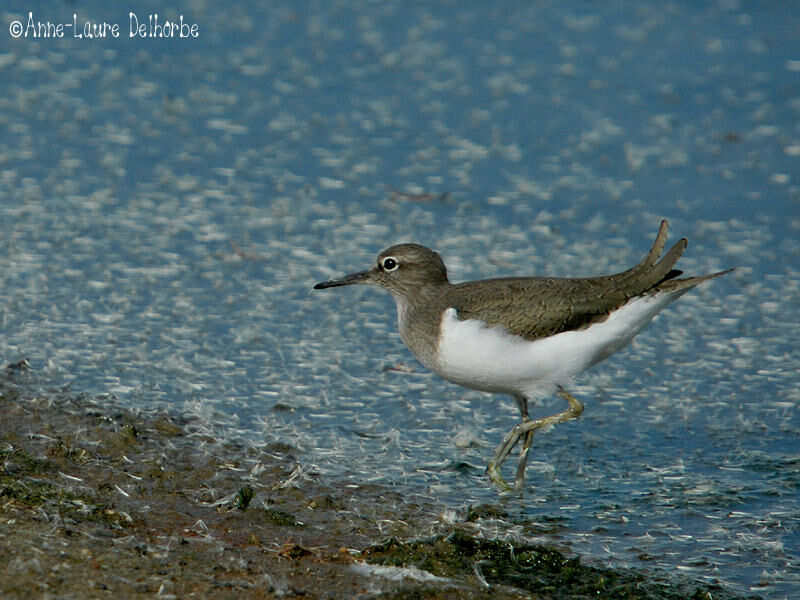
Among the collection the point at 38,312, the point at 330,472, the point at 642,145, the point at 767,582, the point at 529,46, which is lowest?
the point at 767,582

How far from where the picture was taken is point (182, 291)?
7566 millimetres

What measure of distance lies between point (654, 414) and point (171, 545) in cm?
296

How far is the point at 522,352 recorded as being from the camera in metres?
5.89

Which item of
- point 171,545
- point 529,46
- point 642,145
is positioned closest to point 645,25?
point 529,46

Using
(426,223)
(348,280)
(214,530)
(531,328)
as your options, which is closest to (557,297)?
(531,328)

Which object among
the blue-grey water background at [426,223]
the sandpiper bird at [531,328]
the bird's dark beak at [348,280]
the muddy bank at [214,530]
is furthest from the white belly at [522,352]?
the bird's dark beak at [348,280]

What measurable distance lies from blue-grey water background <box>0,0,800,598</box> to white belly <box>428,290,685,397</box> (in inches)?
18.9

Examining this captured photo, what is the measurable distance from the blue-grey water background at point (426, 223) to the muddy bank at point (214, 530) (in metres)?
0.24

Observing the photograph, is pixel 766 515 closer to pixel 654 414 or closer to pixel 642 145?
pixel 654 414

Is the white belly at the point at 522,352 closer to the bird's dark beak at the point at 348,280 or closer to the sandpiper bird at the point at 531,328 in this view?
the sandpiper bird at the point at 531,328

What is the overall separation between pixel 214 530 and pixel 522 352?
1.80 meters

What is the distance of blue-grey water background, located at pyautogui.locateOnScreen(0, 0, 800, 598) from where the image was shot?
6.04m

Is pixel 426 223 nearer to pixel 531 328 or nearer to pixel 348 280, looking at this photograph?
pixel 348 280

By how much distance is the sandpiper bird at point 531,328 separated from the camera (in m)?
5.89
